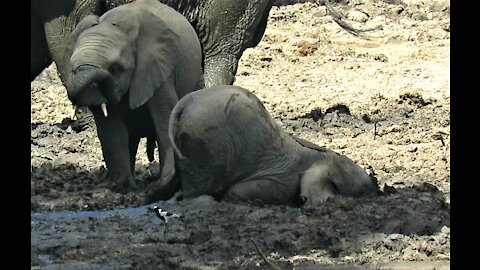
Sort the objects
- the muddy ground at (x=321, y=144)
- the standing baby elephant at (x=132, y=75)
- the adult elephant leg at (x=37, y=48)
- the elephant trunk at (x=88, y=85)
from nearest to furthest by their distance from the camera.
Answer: the muddy ground at (x=321, y=144)
the elephant trunk at (x=88, y=85)
the standing baby elephant at (x=132, y=75)
the adult elephant leg at (x=37, y=48)

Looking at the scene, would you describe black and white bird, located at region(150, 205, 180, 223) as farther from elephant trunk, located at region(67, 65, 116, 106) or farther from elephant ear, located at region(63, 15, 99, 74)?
elephant ear, located at region(63, 15, 99, 74)

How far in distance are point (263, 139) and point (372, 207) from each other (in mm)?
715

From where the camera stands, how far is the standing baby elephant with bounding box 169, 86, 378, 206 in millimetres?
6945

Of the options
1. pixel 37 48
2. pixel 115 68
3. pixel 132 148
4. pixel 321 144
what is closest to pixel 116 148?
pixel 132 148

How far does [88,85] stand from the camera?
701 cm

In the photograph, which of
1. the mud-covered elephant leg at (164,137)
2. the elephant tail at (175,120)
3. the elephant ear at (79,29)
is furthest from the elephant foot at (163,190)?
the elephant ear at (79,29)

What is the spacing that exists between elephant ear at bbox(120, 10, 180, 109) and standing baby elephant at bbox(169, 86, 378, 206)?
375 millimetres

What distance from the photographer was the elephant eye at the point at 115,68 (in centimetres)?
716

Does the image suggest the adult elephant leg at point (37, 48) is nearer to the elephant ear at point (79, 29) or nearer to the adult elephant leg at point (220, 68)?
the adult elephant leg at point (220, 68)

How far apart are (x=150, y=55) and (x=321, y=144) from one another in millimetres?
2251

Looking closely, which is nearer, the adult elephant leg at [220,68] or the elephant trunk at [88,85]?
the elephant trunk at [88,85]

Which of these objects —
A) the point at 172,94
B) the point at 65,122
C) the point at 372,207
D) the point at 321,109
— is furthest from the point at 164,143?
the point at 321,109

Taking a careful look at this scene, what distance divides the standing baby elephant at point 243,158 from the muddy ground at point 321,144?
0.42 ft

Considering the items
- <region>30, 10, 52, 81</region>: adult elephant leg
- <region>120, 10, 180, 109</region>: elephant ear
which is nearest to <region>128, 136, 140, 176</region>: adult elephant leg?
<region>120, 10, 180, 109</region>: elephant ear
